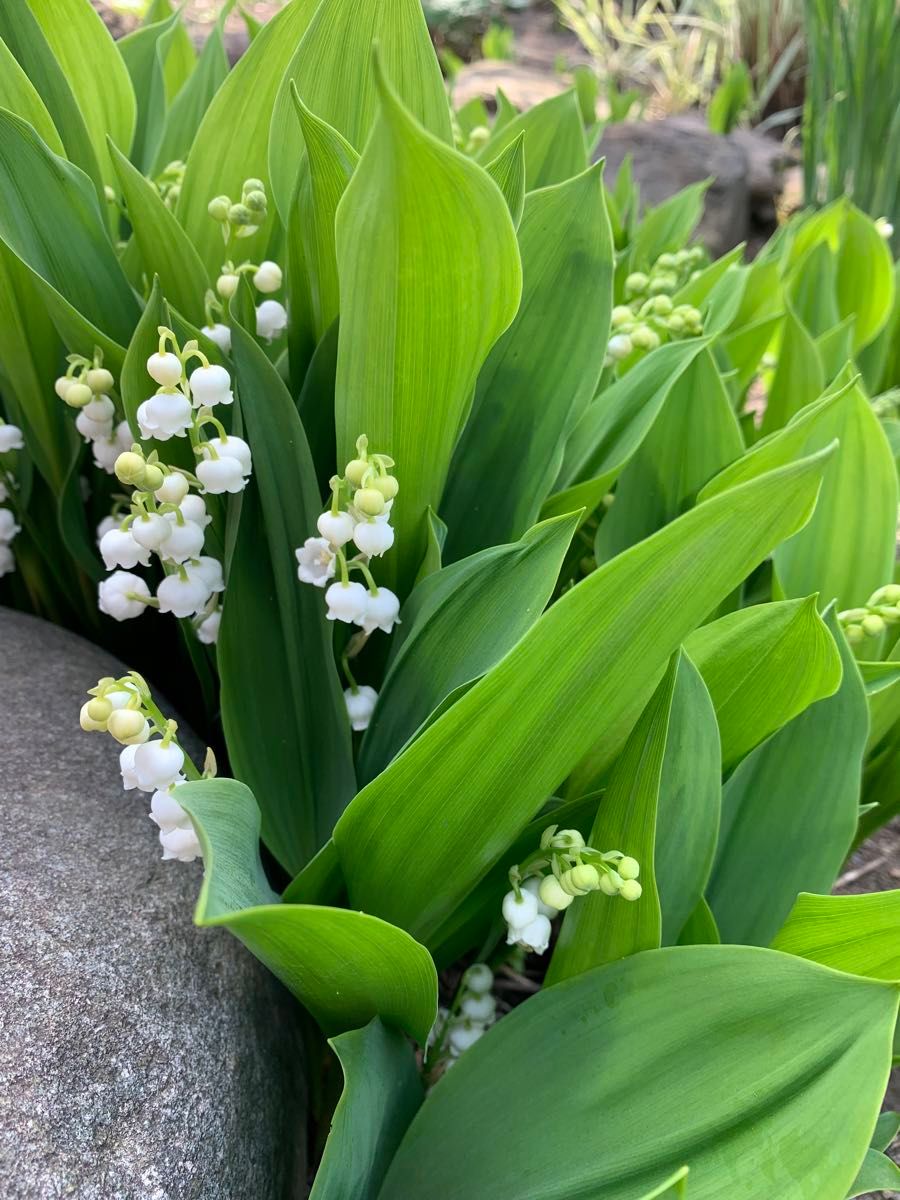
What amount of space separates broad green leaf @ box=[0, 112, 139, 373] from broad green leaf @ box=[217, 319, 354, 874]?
5.8 inches

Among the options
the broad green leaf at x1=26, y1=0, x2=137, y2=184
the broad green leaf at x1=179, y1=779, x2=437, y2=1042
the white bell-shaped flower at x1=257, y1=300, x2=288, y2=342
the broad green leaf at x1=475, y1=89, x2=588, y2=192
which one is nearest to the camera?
the broad green leaf at x1=179, y1=779, x2=437, y2=1042

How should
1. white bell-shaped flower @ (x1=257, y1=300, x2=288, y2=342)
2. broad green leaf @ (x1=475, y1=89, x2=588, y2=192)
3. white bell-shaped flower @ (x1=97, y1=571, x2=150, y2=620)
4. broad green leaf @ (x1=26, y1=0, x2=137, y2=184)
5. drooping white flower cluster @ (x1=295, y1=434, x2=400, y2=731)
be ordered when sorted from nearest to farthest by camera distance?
drooping white flower cluster @ (x1=295, y1=434, x2=400, y2=731) < white bell-shaped flower @ (x1=97, y1=571, x2=150, y2=620) < white bell-shaped flower @ (x1=257, y1=300, x2=288, y2=342) < broad green leaf @ (x1=26, y1=0, x2=137, y2=184) < broad green leaf @ (x1=475, y1=89, x2=588, y2=192)

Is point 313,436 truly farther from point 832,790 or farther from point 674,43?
point 674,43

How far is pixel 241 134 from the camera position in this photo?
854 millimetres

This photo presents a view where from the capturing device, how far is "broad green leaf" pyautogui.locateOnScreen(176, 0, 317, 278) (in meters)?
0.82

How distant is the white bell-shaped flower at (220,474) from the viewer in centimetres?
61

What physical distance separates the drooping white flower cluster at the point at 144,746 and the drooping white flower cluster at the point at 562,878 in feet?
0.65

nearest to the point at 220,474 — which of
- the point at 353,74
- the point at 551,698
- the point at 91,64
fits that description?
the point at 551,698

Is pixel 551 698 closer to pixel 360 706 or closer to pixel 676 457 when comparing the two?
pixel 360 706

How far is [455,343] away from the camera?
61 cm

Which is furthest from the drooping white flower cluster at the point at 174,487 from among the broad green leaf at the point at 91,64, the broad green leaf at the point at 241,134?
the broad green leaf at the point at 91,64

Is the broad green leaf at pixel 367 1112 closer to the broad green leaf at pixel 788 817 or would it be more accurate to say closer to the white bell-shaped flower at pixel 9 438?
the broad green leaf at pixel 788 817

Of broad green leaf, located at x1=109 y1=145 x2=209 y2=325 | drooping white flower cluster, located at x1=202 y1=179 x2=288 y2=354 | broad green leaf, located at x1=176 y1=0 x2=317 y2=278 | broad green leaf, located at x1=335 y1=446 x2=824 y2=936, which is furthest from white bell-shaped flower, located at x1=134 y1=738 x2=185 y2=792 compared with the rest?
broad green leaf, located at x1=176 y1=0 x2=317 y2=278

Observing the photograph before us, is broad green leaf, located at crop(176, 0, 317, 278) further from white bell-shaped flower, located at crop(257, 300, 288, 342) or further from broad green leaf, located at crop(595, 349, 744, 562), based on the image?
broad green leaf, located at crop(595, 349, 744, 562)
